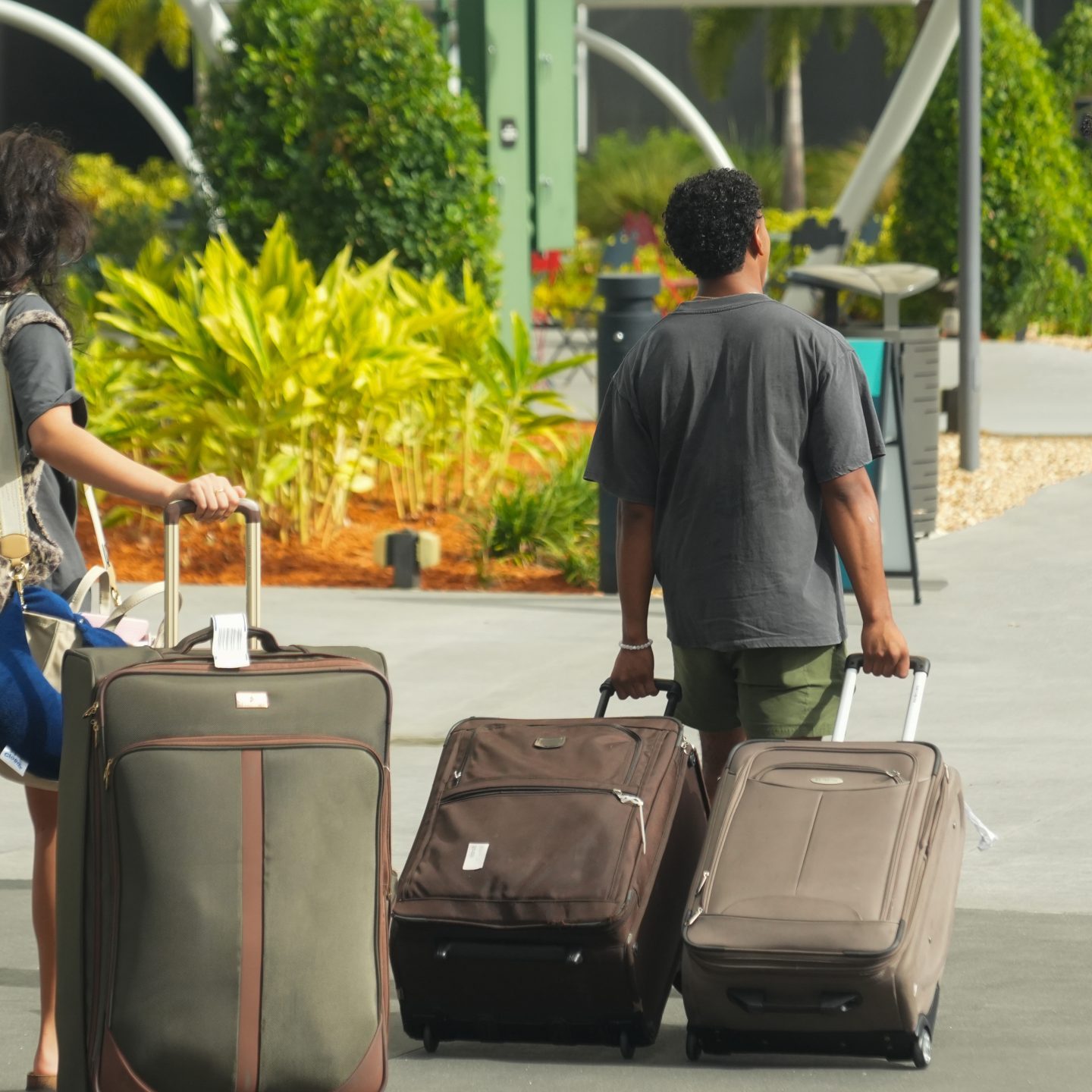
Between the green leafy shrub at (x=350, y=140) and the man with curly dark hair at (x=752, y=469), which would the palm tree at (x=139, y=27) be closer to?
the green leafy shrub at (x=350, y=140)

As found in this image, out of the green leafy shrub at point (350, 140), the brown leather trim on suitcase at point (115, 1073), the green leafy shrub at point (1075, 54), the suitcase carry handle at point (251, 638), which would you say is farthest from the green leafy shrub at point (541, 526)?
the green leafy shrub at point (1075, 54)

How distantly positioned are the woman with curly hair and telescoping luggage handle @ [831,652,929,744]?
4.42 feet

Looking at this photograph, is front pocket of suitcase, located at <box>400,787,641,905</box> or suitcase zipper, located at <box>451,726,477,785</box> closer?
front pocket of suitcase, located at <box>400,787,641,905</box>

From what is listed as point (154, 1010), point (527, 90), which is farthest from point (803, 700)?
point (527, 90)

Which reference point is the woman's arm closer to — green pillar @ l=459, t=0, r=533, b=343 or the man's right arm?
the man's right arm

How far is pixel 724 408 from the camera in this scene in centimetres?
411

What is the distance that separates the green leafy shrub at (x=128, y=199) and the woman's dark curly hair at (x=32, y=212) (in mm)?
16860

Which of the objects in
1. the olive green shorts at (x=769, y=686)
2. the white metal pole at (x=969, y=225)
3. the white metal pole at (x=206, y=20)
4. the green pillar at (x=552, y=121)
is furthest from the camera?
the white metal pole at (x=206, y=20)

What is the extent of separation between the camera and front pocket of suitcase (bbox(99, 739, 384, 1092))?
10.7 feet

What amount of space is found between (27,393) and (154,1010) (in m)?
1.11

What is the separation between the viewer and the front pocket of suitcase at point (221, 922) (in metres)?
3.26

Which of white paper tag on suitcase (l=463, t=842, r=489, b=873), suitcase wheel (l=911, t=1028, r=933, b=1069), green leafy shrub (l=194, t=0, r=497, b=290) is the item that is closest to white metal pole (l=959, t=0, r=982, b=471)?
green leafy shrub (l=194, t=0, r=497, b=290)

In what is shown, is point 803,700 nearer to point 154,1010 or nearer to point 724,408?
point 724,408

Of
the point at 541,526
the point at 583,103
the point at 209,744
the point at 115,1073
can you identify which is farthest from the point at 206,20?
the point at 583,103
